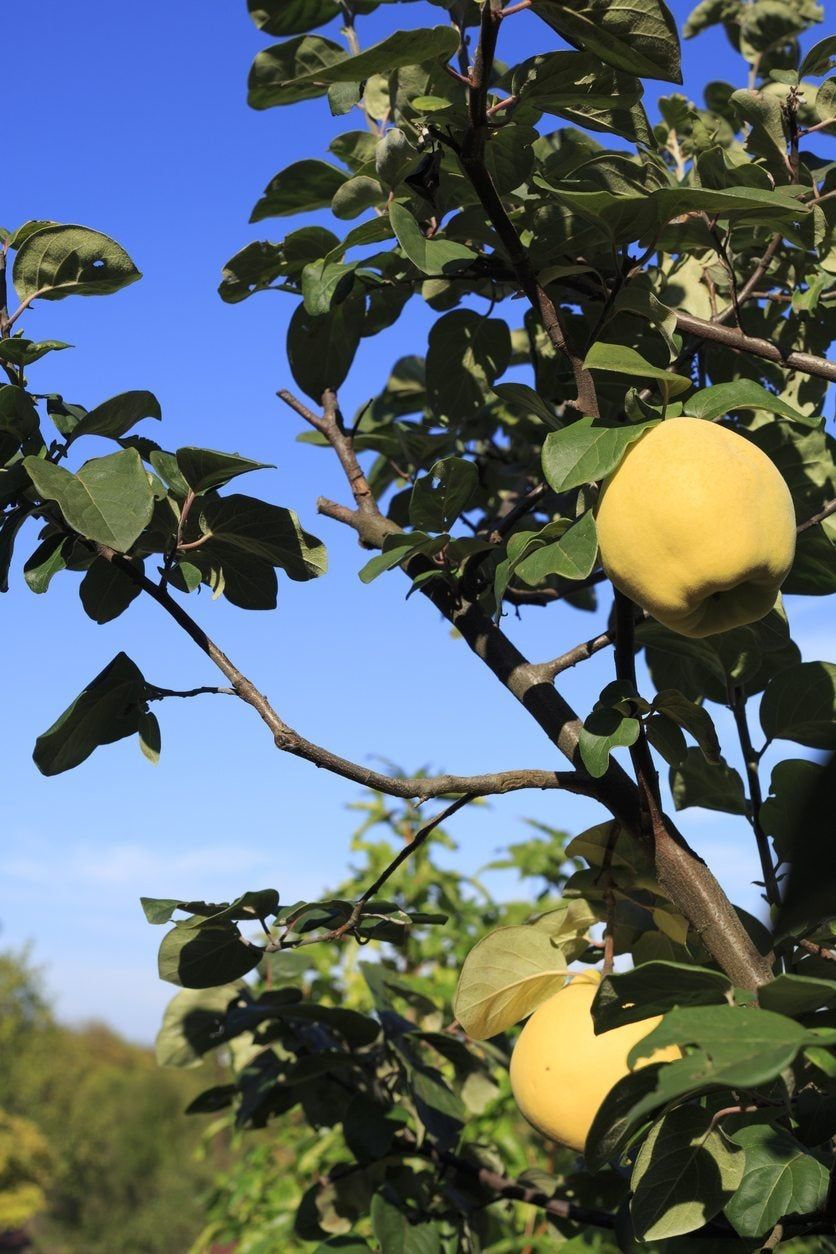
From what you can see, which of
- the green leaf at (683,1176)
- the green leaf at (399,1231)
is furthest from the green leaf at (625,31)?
the green leaf at (399,1231)

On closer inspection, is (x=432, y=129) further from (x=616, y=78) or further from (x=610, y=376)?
(x=610, y=376)

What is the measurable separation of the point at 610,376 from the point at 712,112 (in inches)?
28.3

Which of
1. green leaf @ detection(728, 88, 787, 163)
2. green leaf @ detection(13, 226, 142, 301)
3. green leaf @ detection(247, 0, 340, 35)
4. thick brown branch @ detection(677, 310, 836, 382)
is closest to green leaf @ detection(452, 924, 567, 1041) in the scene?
thick brown branch @ detection(677, 310, 836, 382)

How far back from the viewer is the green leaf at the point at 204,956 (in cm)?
106

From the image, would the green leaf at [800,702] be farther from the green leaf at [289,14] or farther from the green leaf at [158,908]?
the green leaf at [289,14]

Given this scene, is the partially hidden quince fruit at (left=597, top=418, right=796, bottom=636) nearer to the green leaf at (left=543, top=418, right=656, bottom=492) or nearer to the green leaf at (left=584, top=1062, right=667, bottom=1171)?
the green leaf at (left=543, top=418, right=656, bottom=492)

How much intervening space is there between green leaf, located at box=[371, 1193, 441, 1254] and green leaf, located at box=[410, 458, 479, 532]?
2.47ft

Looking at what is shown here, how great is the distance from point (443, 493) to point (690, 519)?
28cm

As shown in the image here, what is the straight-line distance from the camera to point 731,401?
79cm

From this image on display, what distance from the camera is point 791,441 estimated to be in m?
1.17

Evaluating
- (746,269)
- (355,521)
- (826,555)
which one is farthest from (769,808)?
(746,269)

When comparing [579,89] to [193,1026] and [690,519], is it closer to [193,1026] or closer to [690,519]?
[690,519]

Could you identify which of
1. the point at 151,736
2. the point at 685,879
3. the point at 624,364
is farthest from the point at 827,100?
the point at 151,736

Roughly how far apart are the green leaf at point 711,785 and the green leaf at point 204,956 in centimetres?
44
